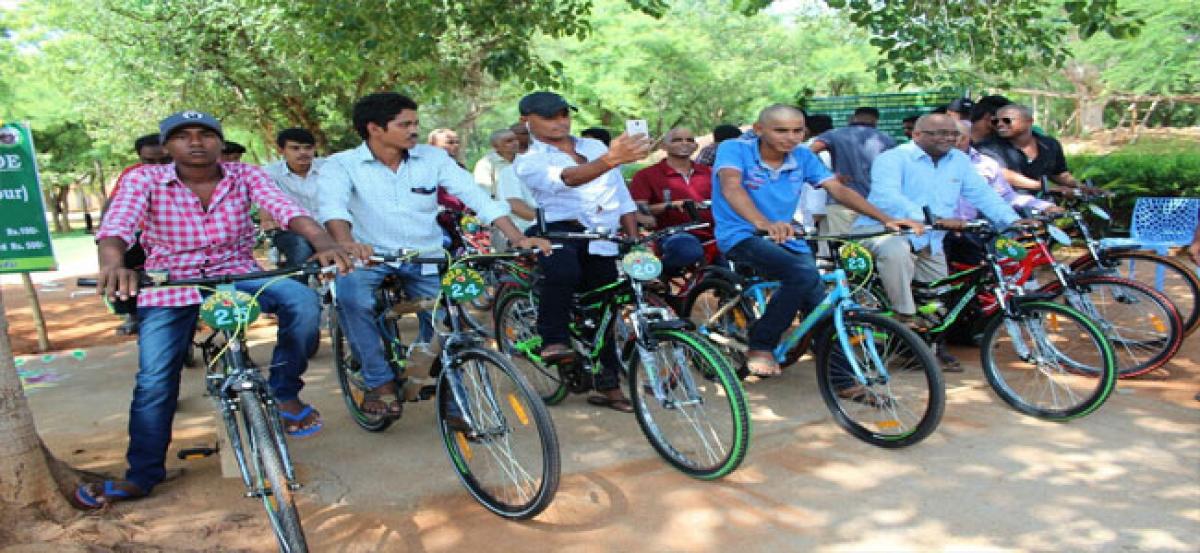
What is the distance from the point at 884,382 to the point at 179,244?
3430 mm

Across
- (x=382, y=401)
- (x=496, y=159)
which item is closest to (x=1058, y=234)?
(x=382, y=401)

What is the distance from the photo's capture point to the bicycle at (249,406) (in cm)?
298

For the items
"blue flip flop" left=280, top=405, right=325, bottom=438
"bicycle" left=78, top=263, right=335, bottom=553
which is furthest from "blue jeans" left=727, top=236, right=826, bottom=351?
"blue flip flop" left=280, top=405, right=325, bottom=438

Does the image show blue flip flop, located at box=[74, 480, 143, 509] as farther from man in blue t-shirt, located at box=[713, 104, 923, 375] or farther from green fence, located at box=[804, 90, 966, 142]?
green fence, located at box=[804, 90, 966, 142]

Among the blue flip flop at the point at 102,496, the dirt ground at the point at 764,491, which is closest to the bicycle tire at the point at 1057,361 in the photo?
the dirt ground at the point at 764,491

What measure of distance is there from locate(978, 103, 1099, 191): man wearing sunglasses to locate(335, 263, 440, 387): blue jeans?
461 cm

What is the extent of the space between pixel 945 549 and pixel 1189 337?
14.2ft

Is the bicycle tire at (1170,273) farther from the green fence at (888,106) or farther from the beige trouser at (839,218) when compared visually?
the green fence at (888,106)

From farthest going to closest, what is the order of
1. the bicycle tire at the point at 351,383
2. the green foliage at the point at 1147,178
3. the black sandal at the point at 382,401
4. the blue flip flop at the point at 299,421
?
the green foliage at the point at 1147,178
the bicycle tire at the point at 351,383
the blue flip flop at the point at 299,421
the black sandal at the point at 382,401

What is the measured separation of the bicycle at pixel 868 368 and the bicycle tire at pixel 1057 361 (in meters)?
0.64

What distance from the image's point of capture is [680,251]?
5508 millimetres

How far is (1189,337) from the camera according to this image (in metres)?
6.24

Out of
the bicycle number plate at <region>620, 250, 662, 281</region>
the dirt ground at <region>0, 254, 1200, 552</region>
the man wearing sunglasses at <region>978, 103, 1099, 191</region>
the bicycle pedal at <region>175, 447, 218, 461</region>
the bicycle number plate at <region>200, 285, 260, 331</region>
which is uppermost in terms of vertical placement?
the man wearing sunglasses at <region>978, 103, 1099, 191</region>

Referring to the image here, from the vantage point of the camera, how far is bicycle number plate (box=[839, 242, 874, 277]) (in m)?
4.52
